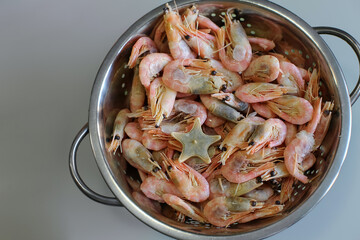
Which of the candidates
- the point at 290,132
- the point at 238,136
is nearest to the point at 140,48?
the point at 238,136

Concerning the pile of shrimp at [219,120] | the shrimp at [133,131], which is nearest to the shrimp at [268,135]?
the pile of shrimp at [219,120]

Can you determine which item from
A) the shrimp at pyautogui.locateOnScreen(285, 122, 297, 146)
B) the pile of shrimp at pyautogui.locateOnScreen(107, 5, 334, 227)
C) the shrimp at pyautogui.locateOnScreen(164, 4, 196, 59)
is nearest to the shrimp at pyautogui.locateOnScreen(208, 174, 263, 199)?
the pile of shrimp at pyautogui.locateOnScreen(107, 5, 334, 227)

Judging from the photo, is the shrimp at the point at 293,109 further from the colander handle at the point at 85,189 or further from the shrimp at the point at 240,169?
the colander handle at the point at 85,189

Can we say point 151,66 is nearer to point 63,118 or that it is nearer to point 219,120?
point 219,120

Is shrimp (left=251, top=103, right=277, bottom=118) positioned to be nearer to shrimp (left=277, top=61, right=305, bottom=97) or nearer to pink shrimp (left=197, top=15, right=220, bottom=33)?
shrimp (left=277, top=61, right=305, bottom=97)

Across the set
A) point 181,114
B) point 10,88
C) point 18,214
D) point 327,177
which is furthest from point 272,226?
point 10,88

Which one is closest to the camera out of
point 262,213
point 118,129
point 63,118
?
point 262,213
